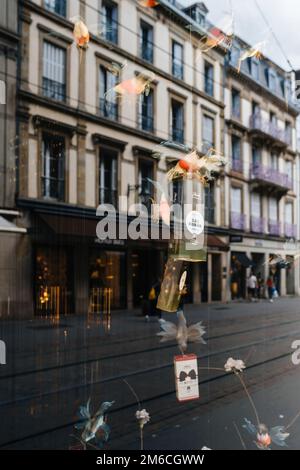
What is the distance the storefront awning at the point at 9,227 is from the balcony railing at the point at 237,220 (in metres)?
1.02

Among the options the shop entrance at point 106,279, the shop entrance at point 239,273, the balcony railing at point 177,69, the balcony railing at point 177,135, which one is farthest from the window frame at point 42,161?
the shop entrance at point 239,273

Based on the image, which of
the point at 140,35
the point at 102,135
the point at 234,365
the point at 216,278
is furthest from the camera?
the point at 234,365

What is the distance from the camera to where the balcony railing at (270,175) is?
2721 mm

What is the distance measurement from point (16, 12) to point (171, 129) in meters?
0.85

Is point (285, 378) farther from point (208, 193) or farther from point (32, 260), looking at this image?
point (32, 260)

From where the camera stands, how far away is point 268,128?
2760mm

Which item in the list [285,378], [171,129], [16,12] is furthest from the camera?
[285,378]

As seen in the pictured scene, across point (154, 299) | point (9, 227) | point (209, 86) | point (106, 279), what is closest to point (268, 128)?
point (209, 86)

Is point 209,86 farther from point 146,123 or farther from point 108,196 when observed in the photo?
point 108,196

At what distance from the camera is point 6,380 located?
229cm

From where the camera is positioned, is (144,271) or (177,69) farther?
(177,69)

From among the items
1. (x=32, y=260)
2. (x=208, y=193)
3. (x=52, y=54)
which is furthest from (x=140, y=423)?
(x=52, y=54)

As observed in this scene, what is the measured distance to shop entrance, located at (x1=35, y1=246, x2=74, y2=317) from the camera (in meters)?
2.17

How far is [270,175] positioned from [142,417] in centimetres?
141
